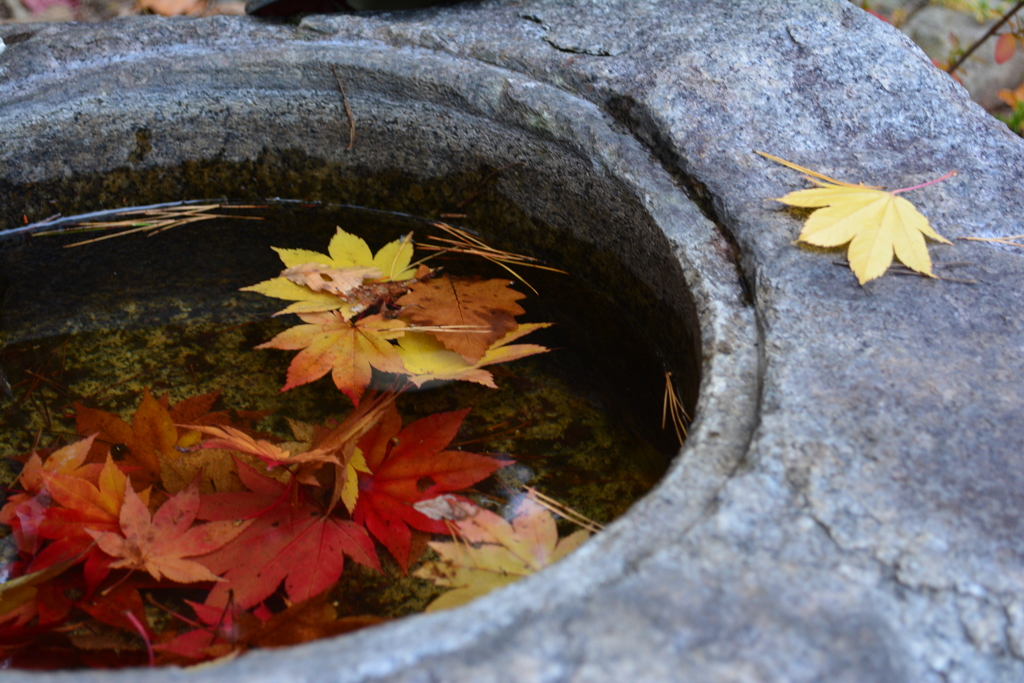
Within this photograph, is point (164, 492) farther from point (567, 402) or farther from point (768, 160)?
point (768, 160)

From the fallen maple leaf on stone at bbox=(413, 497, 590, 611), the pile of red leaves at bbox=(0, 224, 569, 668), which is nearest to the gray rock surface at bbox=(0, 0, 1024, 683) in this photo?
the fallen maple leaf on stone at bbox=(413, 497, 590, 611)

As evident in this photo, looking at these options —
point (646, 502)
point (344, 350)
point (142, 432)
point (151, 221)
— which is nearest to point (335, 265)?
point (344, 350)

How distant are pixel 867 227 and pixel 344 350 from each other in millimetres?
810

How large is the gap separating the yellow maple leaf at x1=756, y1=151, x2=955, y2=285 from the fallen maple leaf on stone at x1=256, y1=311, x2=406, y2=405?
671mm

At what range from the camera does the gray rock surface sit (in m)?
0.54

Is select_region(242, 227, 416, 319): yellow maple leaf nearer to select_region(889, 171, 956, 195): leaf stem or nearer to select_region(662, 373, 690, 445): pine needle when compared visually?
select_region(662, 373, 690, 445): pine needle

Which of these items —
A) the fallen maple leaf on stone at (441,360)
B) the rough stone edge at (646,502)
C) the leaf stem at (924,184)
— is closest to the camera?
the rough stone edge at (646,502)

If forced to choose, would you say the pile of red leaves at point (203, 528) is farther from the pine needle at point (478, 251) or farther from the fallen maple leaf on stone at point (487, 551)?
the pine needle at point (478, 251)

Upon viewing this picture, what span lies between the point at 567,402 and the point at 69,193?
127 cm

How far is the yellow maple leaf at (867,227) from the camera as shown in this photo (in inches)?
35.6

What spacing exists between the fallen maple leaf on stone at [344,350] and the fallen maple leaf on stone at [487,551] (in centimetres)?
29

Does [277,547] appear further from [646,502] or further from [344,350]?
[646,502]

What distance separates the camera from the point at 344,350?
45.4 inches

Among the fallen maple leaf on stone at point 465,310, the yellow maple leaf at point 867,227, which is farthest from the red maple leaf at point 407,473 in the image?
the yellow maple leaf at point 867,227
